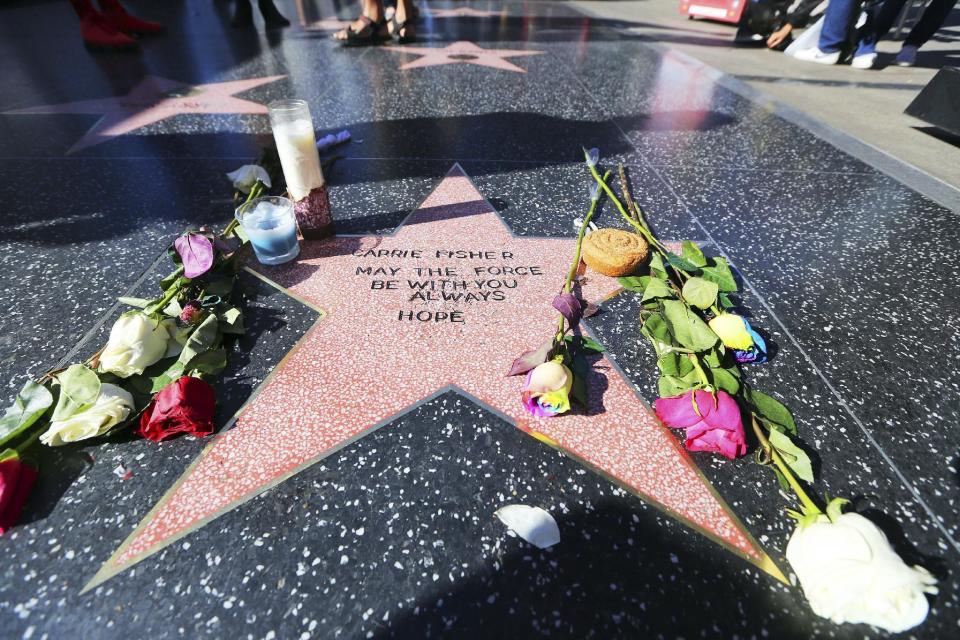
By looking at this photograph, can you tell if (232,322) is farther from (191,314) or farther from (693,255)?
(693,255)

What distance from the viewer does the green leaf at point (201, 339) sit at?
117cm

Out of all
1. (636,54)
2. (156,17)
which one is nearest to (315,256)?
(636,54)

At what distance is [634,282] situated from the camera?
5.04ft

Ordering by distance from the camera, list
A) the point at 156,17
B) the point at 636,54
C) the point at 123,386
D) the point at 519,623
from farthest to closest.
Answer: the point at 156,17, the point at 636,54, the point at 123,386, the point at 519,623

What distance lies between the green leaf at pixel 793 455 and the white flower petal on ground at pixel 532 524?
51cm

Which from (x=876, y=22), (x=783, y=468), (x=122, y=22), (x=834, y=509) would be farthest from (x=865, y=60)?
(x=122, y=22)

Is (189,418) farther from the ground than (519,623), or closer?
farther from the ground

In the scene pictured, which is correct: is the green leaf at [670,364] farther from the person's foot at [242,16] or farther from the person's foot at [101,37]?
the person's foot at [242,16]

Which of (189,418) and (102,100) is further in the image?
(102,100)

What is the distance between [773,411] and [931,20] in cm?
664

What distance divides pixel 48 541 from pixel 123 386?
0.34 m

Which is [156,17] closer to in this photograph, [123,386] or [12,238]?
[12,238]

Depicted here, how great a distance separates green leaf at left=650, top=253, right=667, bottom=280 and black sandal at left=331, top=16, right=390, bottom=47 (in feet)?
15.0

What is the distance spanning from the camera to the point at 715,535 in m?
0.92
